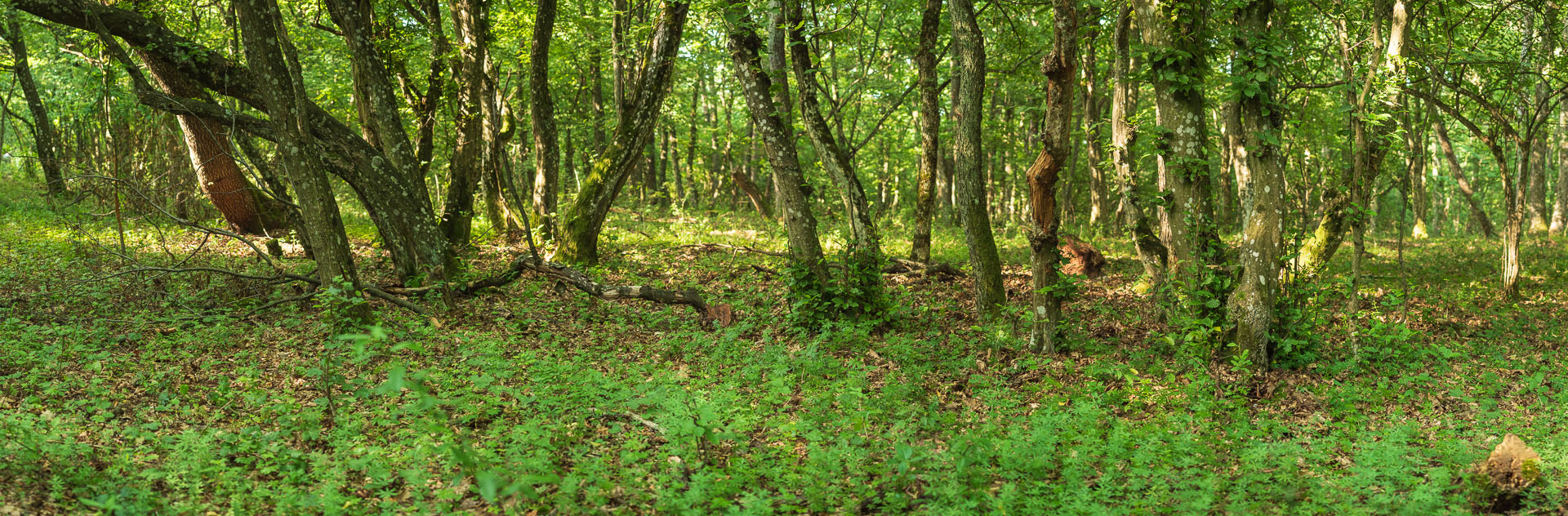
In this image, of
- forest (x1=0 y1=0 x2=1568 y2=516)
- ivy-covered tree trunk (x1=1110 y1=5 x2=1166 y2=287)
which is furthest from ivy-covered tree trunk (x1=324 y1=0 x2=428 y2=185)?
ivy-covered tree trunk (x1=1110 y1=5 x2=1166 y2=287)

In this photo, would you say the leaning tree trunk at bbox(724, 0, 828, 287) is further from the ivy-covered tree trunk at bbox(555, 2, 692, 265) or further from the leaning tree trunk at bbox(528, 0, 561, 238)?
the leaning tree trunk at bbox(528, 0, 561, 238)

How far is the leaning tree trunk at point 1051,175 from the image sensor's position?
22.5 ft

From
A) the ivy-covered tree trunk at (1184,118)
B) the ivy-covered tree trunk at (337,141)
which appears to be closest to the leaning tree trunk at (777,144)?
the ivy-covered tree trunk at (1184,118)

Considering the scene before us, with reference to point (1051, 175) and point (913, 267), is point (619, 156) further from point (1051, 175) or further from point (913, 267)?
point (1051, 175)

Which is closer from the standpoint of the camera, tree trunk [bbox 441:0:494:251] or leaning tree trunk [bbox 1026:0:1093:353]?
leaning tree trunk [bbox 1026:0:1093:353]

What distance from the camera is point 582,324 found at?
8.62 meters

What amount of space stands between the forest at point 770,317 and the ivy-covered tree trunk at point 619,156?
0.05 metres

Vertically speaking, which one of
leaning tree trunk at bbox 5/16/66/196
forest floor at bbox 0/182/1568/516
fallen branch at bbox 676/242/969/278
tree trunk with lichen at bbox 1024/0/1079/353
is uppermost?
leaning tree trunk at bbox 5/16/66/196

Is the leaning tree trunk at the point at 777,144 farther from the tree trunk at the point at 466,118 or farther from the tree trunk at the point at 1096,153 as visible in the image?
the tree trunk at the point at 1096,153

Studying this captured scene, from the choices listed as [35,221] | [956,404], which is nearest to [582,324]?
[956,404]

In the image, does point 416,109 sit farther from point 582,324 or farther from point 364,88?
point 582,324

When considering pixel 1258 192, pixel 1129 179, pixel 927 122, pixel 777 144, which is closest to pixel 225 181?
pixel 777 144

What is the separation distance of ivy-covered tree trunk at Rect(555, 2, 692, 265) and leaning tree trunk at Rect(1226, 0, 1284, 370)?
6898 mm

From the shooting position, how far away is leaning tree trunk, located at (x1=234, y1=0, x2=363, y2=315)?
6.95 metres
